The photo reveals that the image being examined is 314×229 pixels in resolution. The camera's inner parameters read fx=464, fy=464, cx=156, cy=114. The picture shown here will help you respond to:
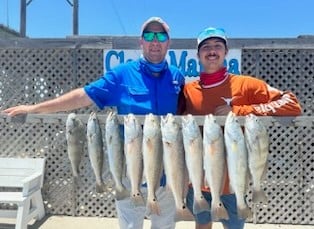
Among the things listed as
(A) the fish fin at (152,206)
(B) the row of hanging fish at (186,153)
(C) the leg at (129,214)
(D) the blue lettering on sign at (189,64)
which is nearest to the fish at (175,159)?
(B) the row of hanging fish at (186,153)

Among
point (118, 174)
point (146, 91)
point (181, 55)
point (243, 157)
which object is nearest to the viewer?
point (243, 157)

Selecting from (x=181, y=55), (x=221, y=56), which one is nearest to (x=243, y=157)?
(x=221, y=56)

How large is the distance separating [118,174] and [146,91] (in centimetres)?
56

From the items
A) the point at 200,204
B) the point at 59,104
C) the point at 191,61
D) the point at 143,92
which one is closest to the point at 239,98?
the point at 143,92

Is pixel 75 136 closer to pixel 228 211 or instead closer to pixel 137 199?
pixel 137 199

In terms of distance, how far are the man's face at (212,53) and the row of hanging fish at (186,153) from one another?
1.51 feet

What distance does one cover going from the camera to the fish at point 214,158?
2516 mm

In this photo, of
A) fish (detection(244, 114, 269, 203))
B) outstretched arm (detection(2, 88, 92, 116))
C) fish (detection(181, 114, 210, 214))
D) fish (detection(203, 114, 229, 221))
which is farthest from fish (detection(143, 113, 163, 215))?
outstretched arm (detection(2, 88, 92, 116))

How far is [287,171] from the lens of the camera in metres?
5.53

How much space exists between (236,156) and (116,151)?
69cm

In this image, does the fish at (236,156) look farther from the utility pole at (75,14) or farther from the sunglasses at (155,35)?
the utility pole at (75,14)

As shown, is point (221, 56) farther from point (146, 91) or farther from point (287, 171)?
point (287, 171)

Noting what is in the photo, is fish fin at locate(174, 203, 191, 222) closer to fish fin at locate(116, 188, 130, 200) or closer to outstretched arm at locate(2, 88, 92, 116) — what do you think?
fish fin at locate(116, 188, 130, 200)

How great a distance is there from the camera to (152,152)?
8.45ft
